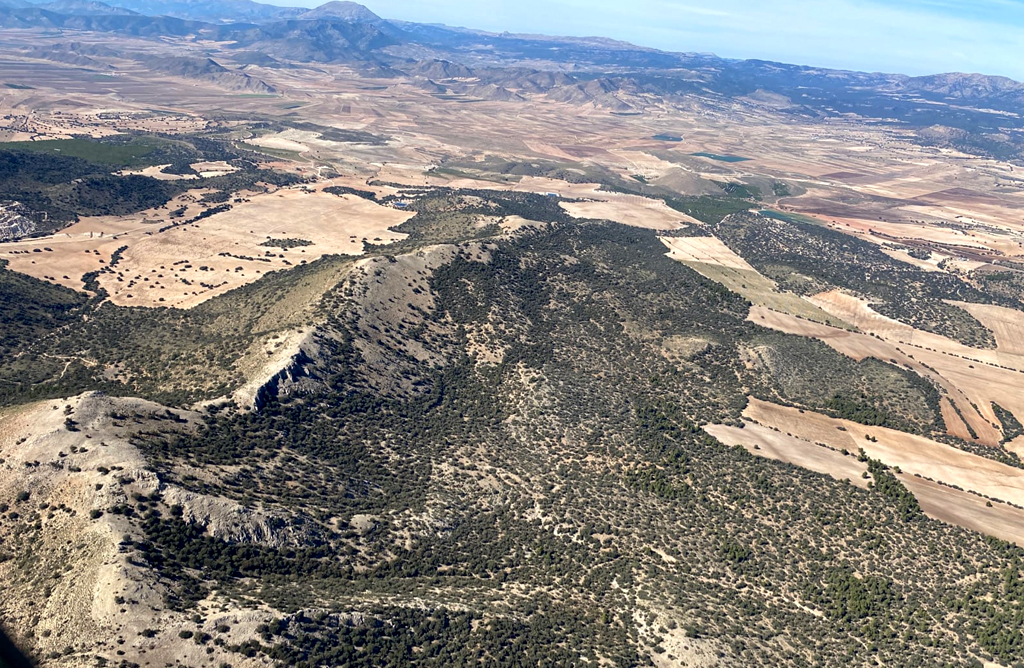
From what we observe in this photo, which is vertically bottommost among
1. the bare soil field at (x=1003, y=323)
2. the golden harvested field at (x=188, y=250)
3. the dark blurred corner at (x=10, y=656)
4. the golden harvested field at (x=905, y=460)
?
the dark blurred corner at (x=10, y=656)

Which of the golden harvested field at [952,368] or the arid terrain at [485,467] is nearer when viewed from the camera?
the arid terrain at [485,467]

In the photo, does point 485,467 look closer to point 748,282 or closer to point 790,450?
point 790,450

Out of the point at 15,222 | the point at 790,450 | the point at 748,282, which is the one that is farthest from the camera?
the point at 748,282

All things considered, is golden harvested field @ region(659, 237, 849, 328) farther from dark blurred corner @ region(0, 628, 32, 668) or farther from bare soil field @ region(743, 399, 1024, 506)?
dark blurred corner @ region(0, 628, 32, 668)

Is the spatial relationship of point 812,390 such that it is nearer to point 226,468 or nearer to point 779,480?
point 779,480

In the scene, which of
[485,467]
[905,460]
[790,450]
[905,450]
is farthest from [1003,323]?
[485,467]

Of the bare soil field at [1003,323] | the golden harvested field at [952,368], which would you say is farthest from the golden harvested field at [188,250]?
the bare soil field at [1003,323]

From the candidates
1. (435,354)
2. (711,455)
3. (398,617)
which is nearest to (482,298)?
(435,354)

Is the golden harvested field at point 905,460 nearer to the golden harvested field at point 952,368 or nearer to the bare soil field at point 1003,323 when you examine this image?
the golden harvested field at point 952,368

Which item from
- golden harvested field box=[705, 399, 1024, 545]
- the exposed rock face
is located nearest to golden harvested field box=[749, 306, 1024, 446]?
golden harvested field box=[705, 399, 1024, 545]
